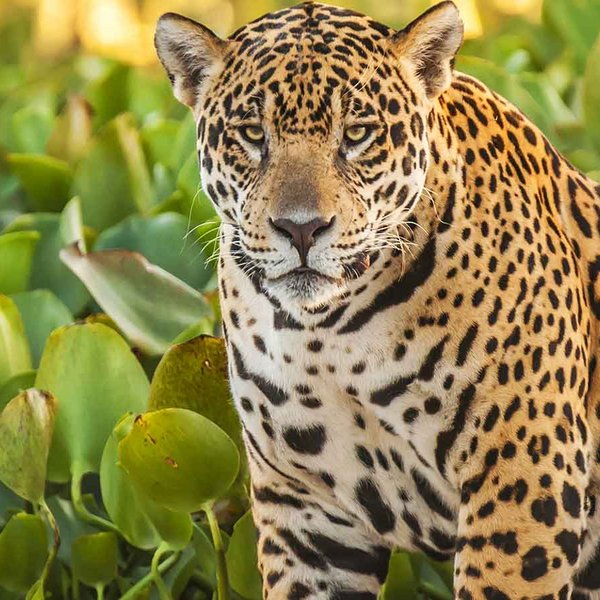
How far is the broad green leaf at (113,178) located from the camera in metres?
8.45

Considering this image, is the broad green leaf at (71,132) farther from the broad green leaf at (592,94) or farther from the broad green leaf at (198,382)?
the broad green leaf at (198,382)

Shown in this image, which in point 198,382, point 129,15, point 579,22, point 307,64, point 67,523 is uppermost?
point 307,64

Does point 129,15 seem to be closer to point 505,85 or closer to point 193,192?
point 505,85

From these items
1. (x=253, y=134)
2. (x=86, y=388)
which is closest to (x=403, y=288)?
(x=253, y=134)

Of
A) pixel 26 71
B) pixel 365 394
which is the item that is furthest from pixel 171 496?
pixel 26 71

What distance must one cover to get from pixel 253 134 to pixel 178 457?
4.09 ft

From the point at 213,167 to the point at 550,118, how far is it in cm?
354

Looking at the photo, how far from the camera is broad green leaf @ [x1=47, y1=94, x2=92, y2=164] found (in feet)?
30.1

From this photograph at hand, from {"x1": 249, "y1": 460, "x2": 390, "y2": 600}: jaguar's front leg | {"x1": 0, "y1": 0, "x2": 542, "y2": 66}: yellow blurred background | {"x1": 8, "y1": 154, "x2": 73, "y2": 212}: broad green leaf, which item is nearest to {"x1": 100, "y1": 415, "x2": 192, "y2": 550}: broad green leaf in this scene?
{"x1": 249, "y1": 460, "x2": 390, "y2": 600}: jaguar's front leg

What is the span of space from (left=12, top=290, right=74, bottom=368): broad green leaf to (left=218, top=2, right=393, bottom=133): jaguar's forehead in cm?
236

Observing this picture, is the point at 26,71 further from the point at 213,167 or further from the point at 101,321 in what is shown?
the point at 213,167

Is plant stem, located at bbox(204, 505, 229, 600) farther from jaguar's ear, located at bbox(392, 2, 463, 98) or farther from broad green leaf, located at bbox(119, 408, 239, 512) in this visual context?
jaguar's ear, located at bbox(392, 2, 463, 98)

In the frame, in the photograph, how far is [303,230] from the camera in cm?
523

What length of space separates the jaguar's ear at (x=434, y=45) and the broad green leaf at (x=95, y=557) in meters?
2.04
